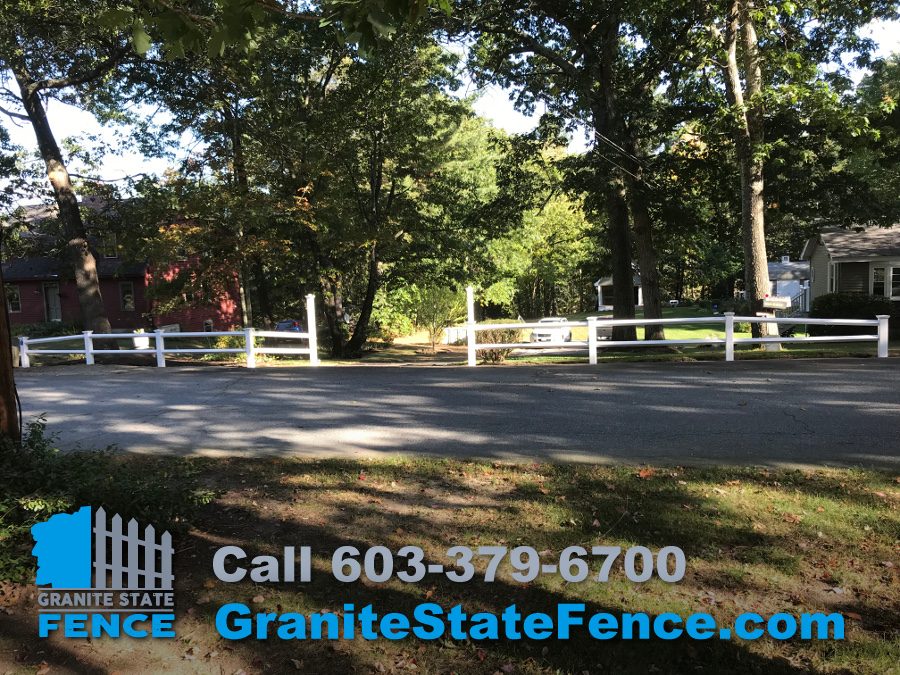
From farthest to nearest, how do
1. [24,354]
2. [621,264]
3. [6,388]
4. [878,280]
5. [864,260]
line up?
[878,280], [864,260], [621,264], [24,354], [6,388]

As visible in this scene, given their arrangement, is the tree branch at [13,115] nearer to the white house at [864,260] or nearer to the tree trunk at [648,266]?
the tree trunk at [648,266]

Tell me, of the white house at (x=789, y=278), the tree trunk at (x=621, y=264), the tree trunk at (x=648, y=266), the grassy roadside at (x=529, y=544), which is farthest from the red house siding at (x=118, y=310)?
the white house at (x=789, y=278)

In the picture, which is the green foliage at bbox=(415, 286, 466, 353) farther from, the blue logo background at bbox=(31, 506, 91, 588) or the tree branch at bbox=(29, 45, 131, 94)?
the blue logo background at bbox=(31, 506, 91, 588)

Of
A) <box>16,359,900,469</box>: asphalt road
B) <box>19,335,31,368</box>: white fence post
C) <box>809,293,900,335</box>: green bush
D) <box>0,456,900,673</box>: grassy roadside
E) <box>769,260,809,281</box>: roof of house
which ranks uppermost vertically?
<box>769,260,809,281</box>: roof of house

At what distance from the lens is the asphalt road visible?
6543 mm

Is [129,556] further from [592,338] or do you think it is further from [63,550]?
[592,338]

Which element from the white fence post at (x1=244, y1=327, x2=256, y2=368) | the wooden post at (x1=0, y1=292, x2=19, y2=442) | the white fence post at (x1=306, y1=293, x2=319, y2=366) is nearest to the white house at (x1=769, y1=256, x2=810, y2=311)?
the white fence post at (x1=306, y1=293, x2=319, y2=366)

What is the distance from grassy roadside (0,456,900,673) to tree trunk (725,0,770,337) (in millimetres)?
12166

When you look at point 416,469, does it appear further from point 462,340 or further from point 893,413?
point 462,340

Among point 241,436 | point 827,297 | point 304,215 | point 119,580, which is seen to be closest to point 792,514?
point 119,580

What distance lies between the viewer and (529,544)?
14.9 ft

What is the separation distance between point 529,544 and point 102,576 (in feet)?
9.10

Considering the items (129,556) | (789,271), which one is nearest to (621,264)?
(129,556)

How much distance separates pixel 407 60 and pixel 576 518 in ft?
57.8
